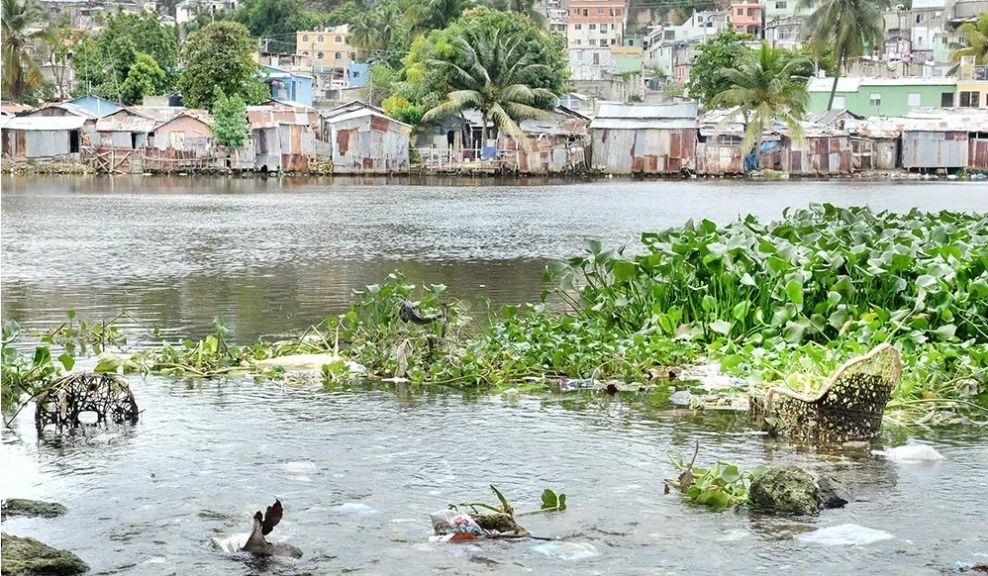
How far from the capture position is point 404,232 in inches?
1048

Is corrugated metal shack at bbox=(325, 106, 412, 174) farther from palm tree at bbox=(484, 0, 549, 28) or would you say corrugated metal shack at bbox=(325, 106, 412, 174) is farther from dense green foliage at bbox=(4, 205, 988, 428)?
dense green foliage at bbox=(4, 205, 988, 428)

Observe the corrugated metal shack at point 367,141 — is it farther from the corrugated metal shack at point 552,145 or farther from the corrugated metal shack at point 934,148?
the corrugated metal shack at point 934,148

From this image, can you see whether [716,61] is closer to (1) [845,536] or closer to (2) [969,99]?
(2) [969,99]

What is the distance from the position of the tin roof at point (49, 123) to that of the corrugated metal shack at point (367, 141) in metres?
11.0

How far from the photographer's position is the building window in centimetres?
6468

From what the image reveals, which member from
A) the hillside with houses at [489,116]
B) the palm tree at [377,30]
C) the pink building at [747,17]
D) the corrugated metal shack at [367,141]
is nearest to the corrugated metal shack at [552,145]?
the hillside with houses at [489,116]

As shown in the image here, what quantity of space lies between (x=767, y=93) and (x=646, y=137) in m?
6.21

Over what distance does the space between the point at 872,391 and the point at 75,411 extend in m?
4.52

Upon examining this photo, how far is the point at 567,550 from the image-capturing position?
5.31m

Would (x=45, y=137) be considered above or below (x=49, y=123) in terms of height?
below

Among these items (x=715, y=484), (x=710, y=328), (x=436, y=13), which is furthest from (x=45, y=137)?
(x=715, y=484)

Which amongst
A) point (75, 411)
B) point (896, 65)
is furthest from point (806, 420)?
point (896, 65)

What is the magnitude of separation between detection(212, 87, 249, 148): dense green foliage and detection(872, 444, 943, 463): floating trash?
50.4 m

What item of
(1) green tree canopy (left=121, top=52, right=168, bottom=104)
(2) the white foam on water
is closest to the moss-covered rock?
(2) the white foam on water
